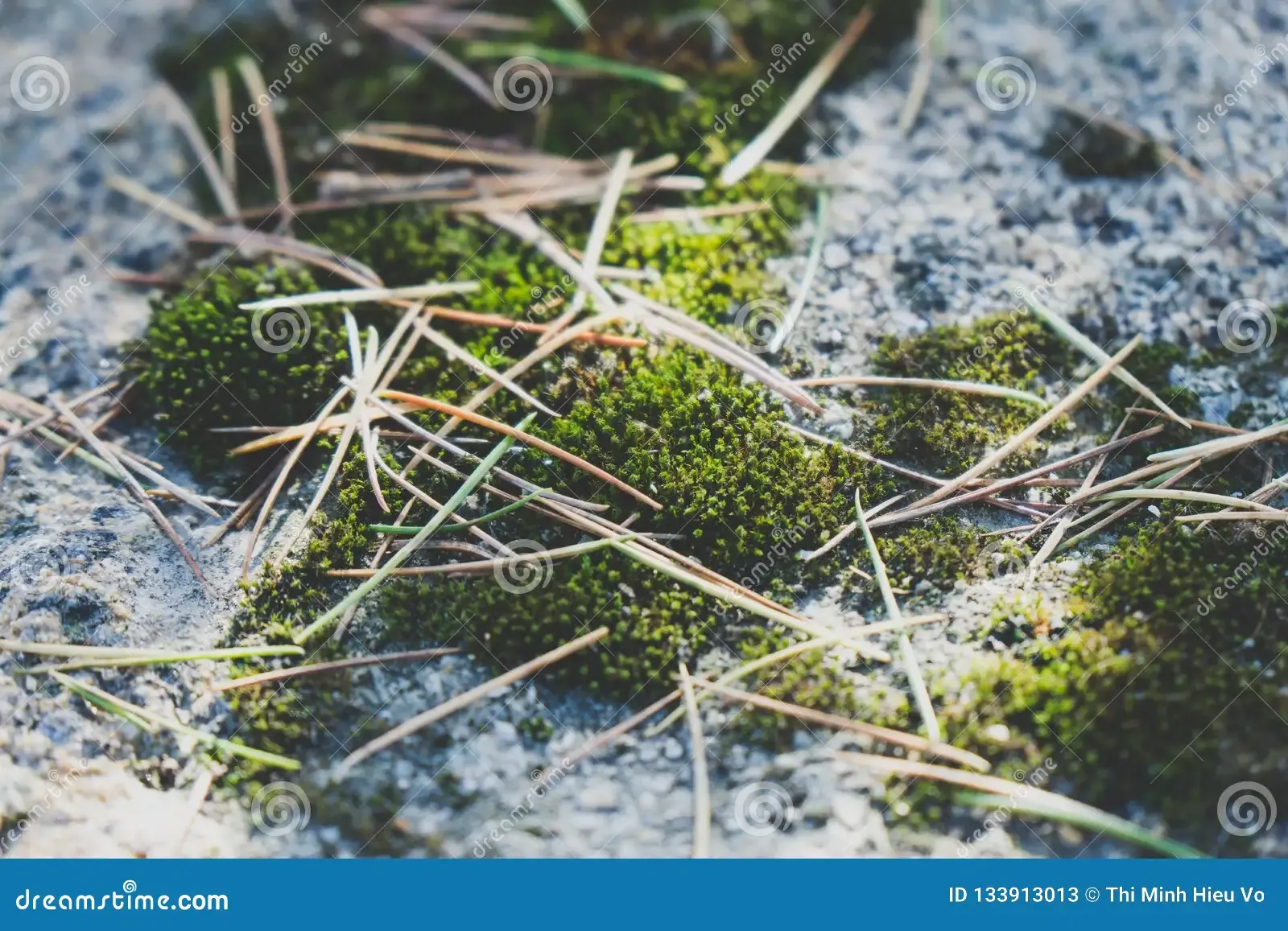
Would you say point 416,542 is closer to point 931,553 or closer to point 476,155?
point 931,553

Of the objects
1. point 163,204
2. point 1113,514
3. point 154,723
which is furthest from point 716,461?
point 163,204

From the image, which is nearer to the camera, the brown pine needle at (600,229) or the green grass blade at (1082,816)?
the green grass blade at (1082,816)

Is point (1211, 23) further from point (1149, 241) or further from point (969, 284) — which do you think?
point (969, 284)

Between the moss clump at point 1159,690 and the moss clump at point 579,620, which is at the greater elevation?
the moss clump at point 1159,690

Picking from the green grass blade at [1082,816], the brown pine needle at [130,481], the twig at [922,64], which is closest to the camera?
the green grass blade at [1082,816]

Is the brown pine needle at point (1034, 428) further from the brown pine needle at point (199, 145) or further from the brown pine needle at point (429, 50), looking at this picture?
the brown pine needle at point (199, 145)

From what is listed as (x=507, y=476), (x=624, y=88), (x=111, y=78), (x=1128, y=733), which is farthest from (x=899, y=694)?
(x=111, y=78)

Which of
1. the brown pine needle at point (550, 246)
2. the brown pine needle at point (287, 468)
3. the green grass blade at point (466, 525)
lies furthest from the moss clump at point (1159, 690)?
the brown pine needle at point (287, 468)
